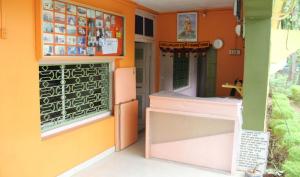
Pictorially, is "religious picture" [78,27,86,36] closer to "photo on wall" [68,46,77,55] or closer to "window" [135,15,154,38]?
Answer: "photo on wall" [68,46,77,55]

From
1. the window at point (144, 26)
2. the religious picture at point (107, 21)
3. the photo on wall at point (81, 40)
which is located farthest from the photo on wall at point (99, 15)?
the window at point (144, 26)

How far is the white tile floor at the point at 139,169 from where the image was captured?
3805 millimetres

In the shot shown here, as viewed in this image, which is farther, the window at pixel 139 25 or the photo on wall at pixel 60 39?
the window at pixel 139 25

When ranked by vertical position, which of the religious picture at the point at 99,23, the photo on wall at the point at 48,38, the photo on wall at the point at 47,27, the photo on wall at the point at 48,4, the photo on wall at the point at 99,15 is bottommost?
the photo on wall at the point at 48,38

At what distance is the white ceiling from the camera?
4910 mm

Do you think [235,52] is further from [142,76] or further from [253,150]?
[253,150]

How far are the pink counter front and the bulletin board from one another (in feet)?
3.73

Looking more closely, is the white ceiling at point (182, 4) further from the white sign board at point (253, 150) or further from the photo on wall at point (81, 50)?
the white sign board at point (253, 150)

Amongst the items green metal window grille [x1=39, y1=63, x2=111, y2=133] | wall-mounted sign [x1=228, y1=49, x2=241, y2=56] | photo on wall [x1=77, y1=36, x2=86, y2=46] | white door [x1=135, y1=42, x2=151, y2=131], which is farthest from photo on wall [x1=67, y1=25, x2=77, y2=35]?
wall-mounted sign [x1=228, y1=49, x2=241, y2=56]

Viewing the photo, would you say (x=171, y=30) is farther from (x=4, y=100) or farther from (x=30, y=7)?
(x=4, y=100)

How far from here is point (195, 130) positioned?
410 cm

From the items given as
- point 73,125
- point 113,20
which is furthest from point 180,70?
point 73,125

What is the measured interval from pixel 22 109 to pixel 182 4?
11.5ft

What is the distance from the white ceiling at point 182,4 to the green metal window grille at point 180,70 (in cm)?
104
